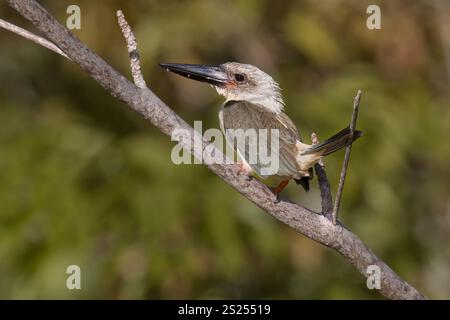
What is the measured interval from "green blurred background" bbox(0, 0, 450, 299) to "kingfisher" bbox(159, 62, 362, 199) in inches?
22.4

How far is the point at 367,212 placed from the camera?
4770 mm

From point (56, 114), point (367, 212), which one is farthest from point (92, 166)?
point (367, 212)

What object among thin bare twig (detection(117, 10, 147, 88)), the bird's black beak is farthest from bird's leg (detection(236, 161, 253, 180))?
the bird's black beak

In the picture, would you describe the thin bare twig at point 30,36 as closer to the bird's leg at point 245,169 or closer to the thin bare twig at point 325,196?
the bird's leg at point 245,169

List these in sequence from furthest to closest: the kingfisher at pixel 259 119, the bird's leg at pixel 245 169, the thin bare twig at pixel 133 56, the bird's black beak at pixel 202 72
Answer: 1. the bird's black beak at pixel 202 72
2. the kingfisher at pixel 259 119
3. the bird's leg at pixel 245 169
4. the thin bare twig at pixel 133 56

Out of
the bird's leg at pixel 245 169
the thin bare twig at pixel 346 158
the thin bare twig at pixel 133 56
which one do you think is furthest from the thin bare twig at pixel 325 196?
the thin bare twig at pixel 133 56

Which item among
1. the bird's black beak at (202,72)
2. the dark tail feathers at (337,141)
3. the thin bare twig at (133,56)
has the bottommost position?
the dark tail feathers at (337,141)

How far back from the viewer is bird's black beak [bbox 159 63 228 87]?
3408 millimetres

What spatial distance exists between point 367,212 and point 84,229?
181cm

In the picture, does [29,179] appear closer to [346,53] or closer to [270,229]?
[270,229]

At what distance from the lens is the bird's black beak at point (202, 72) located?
341 cm

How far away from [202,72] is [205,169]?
75 cm

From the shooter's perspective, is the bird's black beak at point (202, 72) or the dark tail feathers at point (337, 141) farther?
the bird's black beak at point (202, 72)
